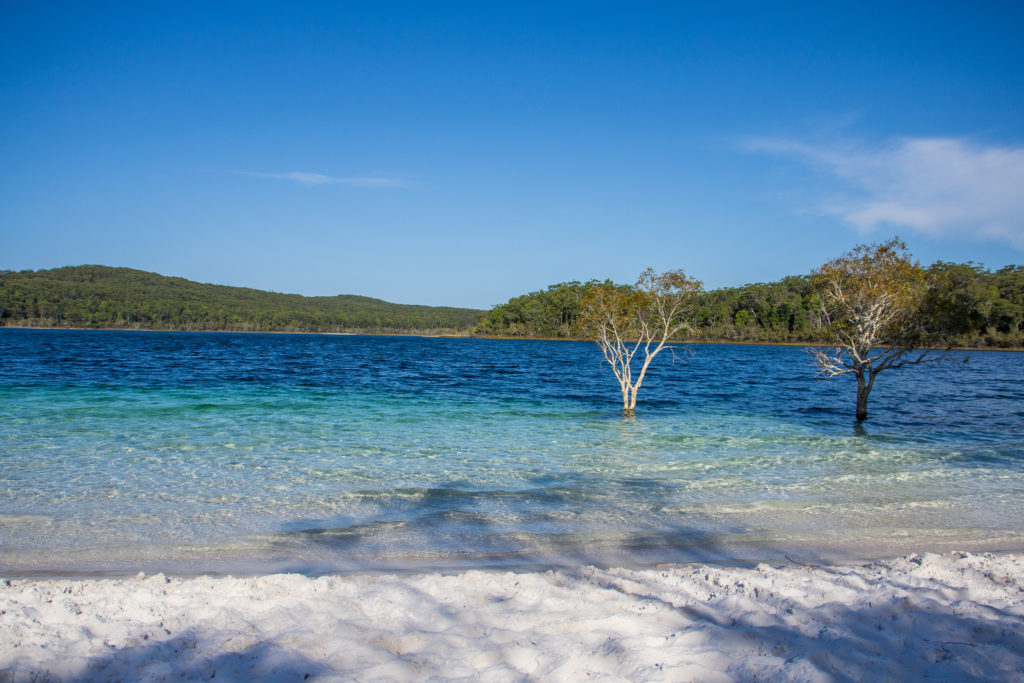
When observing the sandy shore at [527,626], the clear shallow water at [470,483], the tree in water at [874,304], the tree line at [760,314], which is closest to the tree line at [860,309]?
the tree in water at [874,304]

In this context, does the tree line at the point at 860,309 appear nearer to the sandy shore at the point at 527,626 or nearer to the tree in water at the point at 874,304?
the tree in water at the point at 874,304

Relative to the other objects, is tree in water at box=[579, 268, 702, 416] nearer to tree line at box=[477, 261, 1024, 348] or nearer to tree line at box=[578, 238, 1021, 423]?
tree line at box=[578, 238, 1021, 423]

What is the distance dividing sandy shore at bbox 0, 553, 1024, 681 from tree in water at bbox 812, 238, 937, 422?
14.1 meters

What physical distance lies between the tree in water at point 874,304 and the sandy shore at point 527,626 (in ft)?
46.1

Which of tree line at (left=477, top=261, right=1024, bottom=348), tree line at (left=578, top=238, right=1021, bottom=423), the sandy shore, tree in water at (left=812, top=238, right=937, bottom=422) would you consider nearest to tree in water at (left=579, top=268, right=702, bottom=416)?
tree line at (left=578, top=238, right=1021, bottom=423)

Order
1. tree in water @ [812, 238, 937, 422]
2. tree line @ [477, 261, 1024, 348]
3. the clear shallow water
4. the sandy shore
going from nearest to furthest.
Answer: the sandy shore
the clear shallow water
tree in water @ [812, 238, 937, 422]
tree line @ [477, 261, 1024, 348]

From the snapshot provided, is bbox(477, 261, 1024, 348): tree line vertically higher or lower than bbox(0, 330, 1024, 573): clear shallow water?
higher

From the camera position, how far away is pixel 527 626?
174 inches

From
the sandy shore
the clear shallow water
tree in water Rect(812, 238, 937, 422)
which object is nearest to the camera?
the sandy shore

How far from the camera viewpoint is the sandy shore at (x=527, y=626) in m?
3.74

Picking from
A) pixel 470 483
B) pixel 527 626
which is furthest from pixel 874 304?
pixel 527 626

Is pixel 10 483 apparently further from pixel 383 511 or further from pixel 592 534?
pixel 592 534

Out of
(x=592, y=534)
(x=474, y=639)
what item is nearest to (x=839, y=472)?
(x=592, y=534)

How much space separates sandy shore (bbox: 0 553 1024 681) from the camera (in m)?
3.74
